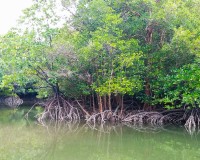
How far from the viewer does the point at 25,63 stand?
1070 centimetres

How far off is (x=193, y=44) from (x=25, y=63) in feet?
19.2

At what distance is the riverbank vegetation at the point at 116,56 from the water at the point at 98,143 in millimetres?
1369

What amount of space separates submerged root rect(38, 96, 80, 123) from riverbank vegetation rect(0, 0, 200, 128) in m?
0.04

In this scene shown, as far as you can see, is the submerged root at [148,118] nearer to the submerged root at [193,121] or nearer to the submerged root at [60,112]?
the submerged root at [193,121]

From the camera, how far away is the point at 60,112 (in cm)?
1169

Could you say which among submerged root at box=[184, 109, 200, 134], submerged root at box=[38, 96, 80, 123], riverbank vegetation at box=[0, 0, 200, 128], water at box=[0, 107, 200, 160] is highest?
riverbank vegetation at box=[0, 0, 200, 128]

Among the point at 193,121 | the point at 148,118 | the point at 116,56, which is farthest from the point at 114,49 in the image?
the point at 193,121

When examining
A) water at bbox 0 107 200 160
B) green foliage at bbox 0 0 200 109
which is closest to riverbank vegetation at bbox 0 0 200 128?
green foliage at bbox 0 0 200 109

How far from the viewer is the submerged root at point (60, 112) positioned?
11.6 metres

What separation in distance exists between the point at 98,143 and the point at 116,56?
12.9 ft

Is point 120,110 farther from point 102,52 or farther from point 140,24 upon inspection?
point 140,24

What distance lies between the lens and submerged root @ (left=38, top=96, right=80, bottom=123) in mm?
11617

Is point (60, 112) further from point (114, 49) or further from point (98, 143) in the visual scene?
point (98, 143)

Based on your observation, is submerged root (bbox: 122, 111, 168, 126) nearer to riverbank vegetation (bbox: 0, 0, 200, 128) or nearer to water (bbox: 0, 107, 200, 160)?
riverbank vegetation (bbox: 0, 0, 200, 128)
